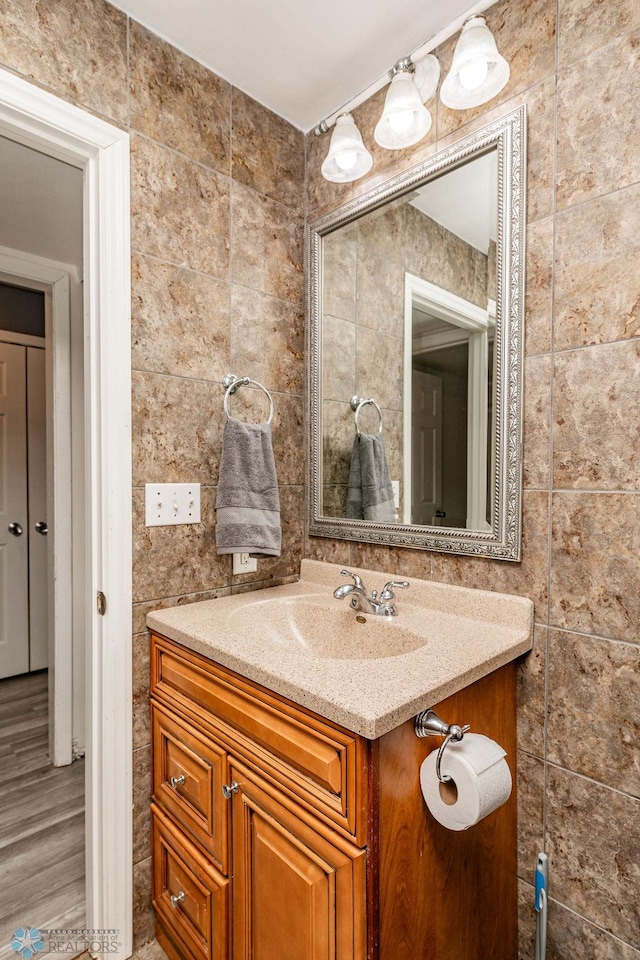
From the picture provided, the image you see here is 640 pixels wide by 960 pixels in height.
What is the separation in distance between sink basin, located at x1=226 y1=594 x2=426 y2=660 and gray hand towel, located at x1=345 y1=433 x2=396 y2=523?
0.29m

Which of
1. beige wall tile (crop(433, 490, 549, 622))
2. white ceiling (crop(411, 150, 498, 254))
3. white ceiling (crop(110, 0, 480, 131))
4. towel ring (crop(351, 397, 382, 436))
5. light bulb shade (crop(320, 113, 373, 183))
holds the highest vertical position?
white ceiling (crop(110, 0, 480, 131))

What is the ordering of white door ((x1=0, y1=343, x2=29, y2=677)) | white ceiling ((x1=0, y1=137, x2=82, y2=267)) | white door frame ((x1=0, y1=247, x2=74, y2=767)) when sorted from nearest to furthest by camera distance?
1. white ceiling ((x1=0, y1=137, x2=82, y2=267))
2. white door frame ((x1=0, y1=247, x2=74, y2=767))
3. white door ((x1=0, y1=343, x2=29, y2=677))

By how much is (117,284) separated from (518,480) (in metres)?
1.10

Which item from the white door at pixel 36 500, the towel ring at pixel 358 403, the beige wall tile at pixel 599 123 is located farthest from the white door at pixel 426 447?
the white door at pixel 36 500

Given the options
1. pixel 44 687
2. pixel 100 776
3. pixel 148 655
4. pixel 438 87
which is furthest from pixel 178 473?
pixel 44 687

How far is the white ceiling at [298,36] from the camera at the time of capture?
1.27 metres

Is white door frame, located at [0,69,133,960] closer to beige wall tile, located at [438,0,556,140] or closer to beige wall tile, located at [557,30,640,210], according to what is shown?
beige wall tile, located at [438,0,556,140]

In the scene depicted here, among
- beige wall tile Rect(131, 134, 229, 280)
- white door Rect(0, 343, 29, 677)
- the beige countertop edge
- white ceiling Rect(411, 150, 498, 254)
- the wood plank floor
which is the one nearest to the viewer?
the beige countertop edge

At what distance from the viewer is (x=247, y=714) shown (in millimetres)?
1018

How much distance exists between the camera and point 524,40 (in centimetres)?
116

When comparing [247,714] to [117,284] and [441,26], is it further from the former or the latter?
[441,26]

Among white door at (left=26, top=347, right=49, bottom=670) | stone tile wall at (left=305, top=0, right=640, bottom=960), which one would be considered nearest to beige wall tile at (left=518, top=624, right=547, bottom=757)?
stone tile wall at (left=305, top=0, right=640, bottom=960)

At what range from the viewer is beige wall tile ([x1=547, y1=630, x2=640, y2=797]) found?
102 centimetres
